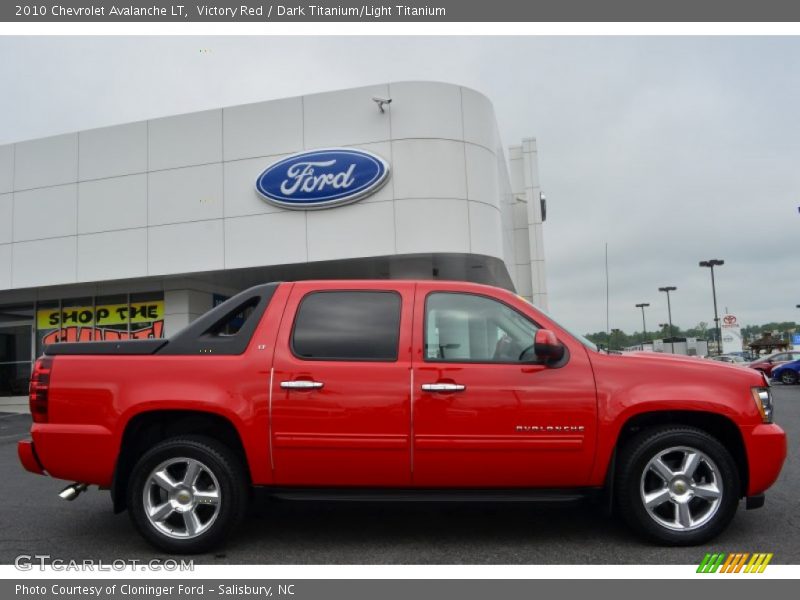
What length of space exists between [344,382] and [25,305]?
62.5 feet

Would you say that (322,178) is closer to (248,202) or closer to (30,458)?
(248,202)

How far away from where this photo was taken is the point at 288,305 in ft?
15.0

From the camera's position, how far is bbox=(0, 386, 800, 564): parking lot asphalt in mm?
4145

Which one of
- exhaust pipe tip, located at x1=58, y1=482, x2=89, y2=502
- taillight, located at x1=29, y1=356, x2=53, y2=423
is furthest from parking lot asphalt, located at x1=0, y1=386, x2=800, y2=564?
taillight, located at x1=29, y1=356, x2=53, y2=423

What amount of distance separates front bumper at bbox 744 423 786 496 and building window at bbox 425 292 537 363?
1.56m

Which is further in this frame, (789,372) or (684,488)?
(789,372)

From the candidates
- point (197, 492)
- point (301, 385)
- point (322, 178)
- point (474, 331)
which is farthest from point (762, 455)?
point (322, 178)

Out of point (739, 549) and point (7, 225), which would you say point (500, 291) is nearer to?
point (739, 549)

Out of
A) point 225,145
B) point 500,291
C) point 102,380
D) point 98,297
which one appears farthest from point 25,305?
point 500,291

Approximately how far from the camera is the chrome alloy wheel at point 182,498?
4.25m

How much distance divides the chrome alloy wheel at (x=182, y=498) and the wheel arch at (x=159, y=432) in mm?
248

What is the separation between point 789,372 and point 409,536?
26.2m

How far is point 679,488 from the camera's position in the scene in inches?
167

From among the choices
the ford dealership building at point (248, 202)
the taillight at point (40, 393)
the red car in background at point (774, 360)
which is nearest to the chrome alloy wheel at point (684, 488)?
the taillight at point (40, 393)
